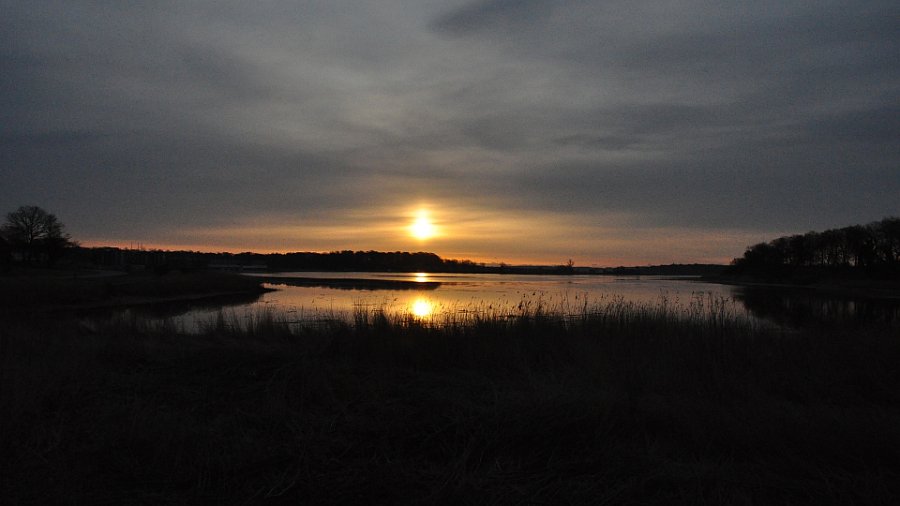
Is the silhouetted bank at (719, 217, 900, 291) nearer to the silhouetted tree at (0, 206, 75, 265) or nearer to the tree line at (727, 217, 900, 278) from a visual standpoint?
the tree line at (727, 217, 900, 278)

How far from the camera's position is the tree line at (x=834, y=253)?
62906mm

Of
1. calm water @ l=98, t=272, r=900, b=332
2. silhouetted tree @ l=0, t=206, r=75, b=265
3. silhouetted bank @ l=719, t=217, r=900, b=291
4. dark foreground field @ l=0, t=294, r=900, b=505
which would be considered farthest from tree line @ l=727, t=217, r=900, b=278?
silhouetted tree @ l=0, t=206, r=75, b=265

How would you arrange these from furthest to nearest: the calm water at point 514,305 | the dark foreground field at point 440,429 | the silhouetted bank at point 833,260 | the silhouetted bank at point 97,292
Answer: the silhouetted bank at point 833,260 → the silhouetted bank at point 97,292 → the calm water at point 514,305 → the dark foreground field at point 440,429

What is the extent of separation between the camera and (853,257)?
235 feet

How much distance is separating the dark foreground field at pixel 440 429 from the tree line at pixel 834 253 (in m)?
Answer: 64.7

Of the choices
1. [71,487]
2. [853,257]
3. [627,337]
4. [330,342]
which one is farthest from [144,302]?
[853,257]

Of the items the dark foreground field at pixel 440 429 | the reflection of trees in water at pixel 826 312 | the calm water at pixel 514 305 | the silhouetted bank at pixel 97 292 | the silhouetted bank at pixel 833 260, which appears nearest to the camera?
the dark foreground field at pixel 440 429

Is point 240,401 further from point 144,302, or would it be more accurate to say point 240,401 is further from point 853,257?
point 853,257

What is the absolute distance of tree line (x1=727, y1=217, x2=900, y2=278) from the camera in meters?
62.9

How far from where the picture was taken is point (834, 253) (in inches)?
3002

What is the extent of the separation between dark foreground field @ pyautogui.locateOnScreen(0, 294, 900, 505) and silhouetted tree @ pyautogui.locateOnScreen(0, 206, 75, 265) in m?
66.7

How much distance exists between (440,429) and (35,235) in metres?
75.9

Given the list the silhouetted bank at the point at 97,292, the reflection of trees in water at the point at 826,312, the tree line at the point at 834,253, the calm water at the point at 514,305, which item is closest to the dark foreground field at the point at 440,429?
the reflection of trees in water at the point at 826,312

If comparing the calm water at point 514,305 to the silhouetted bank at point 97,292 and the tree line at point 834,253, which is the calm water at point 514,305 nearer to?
the silhouetted bank at point 97,292
